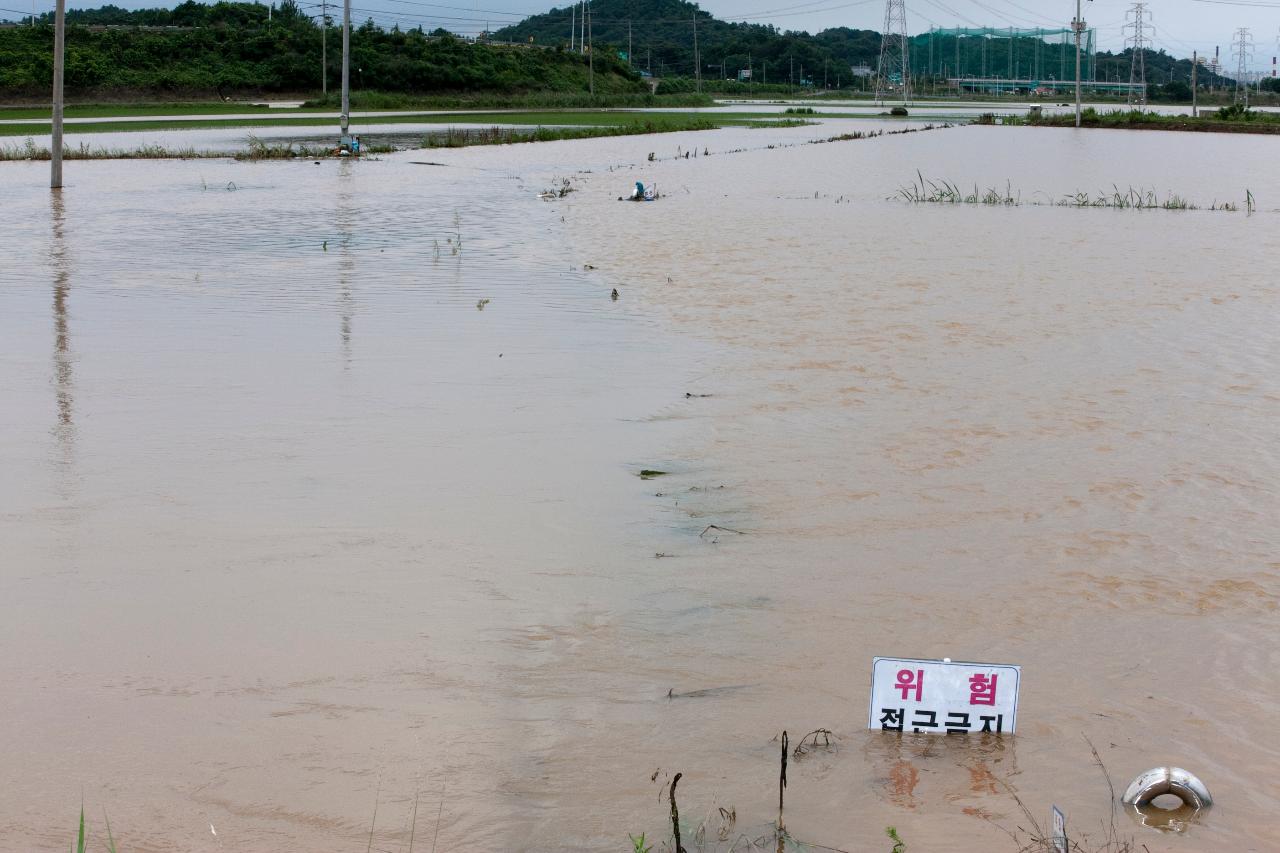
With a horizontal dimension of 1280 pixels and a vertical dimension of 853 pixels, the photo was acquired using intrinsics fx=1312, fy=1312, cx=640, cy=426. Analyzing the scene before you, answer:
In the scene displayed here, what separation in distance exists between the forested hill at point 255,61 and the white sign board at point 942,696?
196 ft

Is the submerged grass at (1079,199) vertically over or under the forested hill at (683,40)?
under

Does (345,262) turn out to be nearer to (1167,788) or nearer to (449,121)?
(1167,788)

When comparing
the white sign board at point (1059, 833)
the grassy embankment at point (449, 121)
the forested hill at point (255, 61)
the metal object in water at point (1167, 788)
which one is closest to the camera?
the white sign board at point (1059, 833)

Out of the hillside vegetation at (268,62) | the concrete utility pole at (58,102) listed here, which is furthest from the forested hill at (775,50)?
the concrete utility pole at (58,102)

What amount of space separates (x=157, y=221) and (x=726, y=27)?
171578mm

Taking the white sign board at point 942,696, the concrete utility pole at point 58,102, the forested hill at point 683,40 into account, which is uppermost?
the forested hill at point 683,40

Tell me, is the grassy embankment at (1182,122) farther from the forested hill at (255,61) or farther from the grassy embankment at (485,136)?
the forested hill at (255,61)

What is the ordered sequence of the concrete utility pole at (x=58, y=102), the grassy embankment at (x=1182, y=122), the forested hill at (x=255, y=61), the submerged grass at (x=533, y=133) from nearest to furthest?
the concrete utility pole at (x=58, y=102)
the submerged grass at (x=533, y=133)
the grassy embankment at (x=1182, y=122)
the forested hill at (x=255, y=61)

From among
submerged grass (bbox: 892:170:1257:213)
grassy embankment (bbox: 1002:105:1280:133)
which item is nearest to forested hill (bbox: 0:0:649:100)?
grassy embankment (bbox: 1002:105:1280:133)

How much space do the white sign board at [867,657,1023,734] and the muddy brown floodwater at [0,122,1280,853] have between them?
0.10m

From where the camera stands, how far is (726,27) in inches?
7106

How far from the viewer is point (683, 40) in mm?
161000

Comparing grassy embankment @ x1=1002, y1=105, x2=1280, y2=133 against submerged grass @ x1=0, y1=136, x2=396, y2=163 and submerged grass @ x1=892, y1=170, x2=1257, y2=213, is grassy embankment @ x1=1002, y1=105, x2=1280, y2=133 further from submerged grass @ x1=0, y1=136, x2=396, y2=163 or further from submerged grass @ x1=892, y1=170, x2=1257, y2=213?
submerged grass @ x1=0, y1=136, x2=396, y2=163

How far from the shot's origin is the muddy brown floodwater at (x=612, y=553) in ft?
11.3
